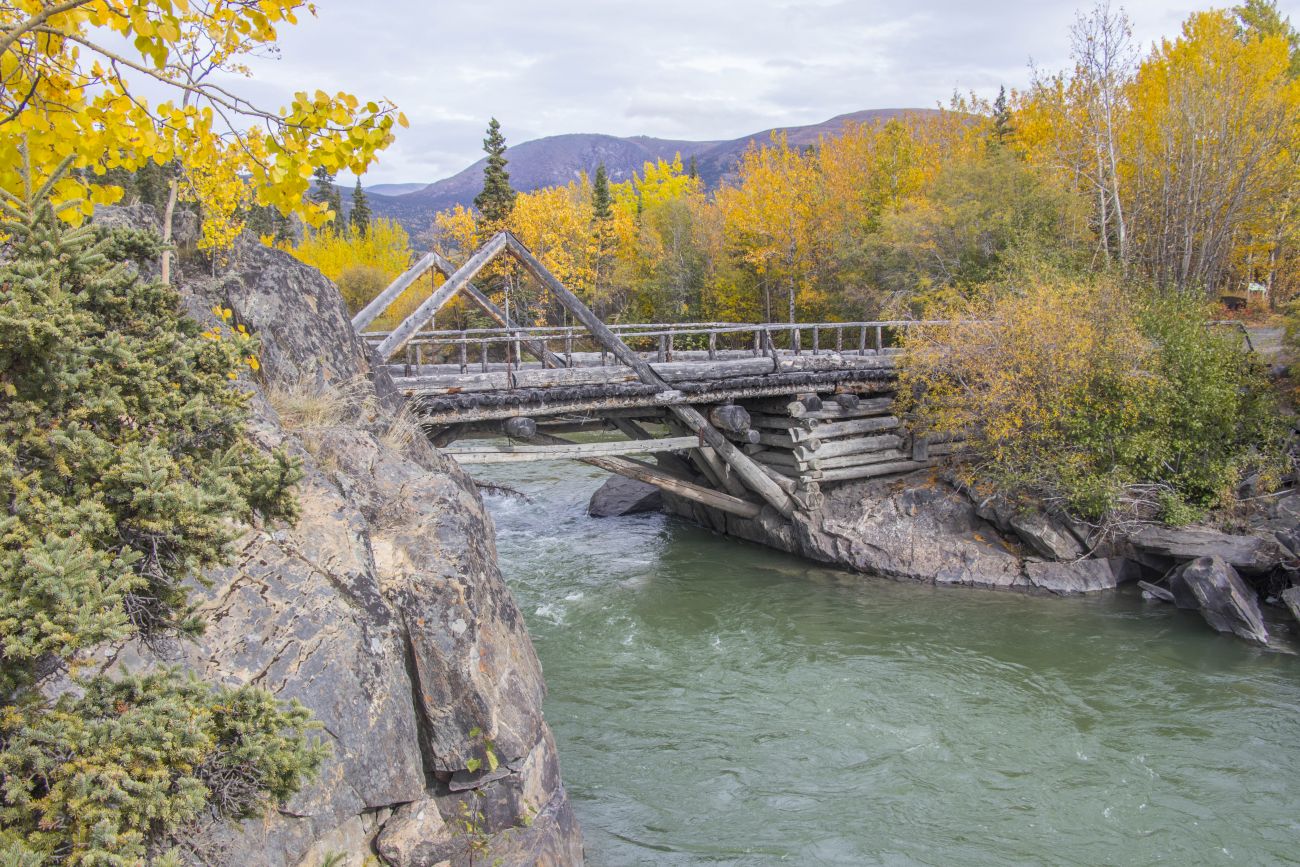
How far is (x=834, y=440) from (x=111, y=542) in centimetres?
1384

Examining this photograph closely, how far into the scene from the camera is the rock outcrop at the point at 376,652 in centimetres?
467

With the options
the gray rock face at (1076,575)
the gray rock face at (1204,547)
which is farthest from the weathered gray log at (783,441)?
the gray rock face at (1204,547)

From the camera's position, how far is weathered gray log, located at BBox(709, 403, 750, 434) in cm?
1516

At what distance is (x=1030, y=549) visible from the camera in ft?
48.6

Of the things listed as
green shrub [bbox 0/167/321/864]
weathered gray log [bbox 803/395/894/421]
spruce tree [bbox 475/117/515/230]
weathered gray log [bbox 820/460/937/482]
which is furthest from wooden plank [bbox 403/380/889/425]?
spruce tree [bbox 475/117/515/230]

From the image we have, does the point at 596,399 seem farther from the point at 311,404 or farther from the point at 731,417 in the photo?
the point at 311,404

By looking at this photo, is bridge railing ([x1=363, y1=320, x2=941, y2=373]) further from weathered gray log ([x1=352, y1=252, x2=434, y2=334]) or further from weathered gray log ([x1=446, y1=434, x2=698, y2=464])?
weathered gray log ([x1=446, y1=434, x2=698, y2=464])

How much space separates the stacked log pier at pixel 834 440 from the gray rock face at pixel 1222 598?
14.4 ft

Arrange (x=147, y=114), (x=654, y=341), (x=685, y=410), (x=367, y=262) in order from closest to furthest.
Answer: (x=147, y=114) < (x=685, y=410) < (x=654, y=341) < (x=367, y=262)

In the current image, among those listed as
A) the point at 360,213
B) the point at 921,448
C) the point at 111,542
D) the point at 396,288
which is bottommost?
the point at 921,448

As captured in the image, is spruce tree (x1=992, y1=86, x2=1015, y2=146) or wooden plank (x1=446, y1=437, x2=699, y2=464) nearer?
wooden plank (x1=446, y1=437, x2=699, y2=464)

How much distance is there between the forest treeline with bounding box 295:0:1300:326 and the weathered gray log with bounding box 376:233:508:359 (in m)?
12.3

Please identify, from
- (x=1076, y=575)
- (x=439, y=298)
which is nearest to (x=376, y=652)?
(x=439, y=298)

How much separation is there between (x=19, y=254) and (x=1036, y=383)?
1475 cm
